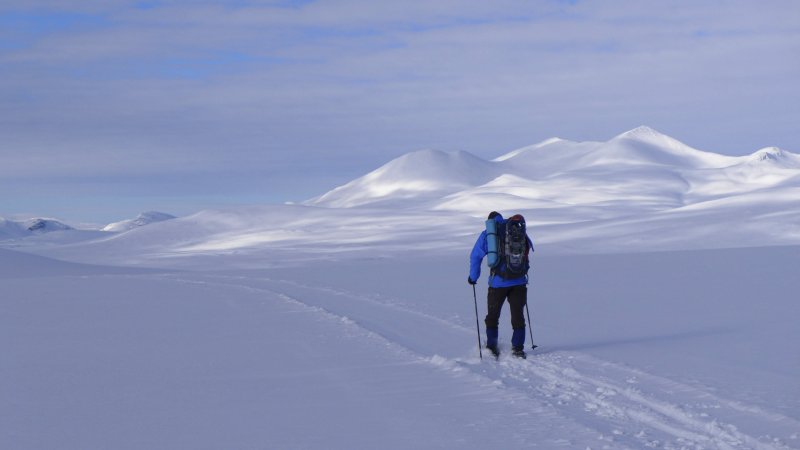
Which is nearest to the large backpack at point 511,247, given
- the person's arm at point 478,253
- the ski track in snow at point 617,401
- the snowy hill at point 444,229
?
the person's arm at point 478,253

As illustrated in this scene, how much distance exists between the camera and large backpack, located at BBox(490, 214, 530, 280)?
9.41 meters

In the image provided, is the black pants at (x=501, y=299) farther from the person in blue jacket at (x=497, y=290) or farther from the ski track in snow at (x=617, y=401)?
the ski track in snow at (x=617, y=401)

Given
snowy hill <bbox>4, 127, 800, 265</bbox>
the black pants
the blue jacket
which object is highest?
snowy hill <bbox>4, 127, 800, 265</bbox>

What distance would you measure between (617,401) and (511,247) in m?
2.80

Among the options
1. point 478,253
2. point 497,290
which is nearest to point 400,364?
point 497,290

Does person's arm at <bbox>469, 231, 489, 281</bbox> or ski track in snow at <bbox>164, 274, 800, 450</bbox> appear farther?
person's arm at <bbox>469, 231, 489, 281</bbox>

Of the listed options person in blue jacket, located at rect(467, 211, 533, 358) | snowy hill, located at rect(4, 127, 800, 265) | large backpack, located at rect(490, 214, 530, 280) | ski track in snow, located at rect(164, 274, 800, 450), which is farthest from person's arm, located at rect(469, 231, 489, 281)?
snowy hill, located at rect(4, 127, 800, 265)

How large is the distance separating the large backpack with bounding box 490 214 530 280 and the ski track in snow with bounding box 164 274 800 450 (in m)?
0.90

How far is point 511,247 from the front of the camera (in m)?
9.42

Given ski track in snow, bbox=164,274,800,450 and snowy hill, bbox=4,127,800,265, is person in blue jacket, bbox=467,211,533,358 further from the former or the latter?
snowy hill, bbox=4,127,800,265

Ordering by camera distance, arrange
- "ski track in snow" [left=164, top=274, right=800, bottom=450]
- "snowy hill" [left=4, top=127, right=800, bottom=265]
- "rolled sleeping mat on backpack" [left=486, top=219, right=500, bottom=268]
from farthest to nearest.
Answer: "snowy hill" [left=4, top=127, right=800, bottom=265], "rolled sleeping mat on backpack" [left=486, top=219, right=500, bottom=268], "ski track in snow" [left=164, top=274, right=800, bottom=450]

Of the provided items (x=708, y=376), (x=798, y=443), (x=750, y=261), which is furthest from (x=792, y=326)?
(x=750, y=261)

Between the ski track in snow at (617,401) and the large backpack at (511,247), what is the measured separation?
896mm

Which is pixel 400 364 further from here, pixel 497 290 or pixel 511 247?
pixel 511 247
